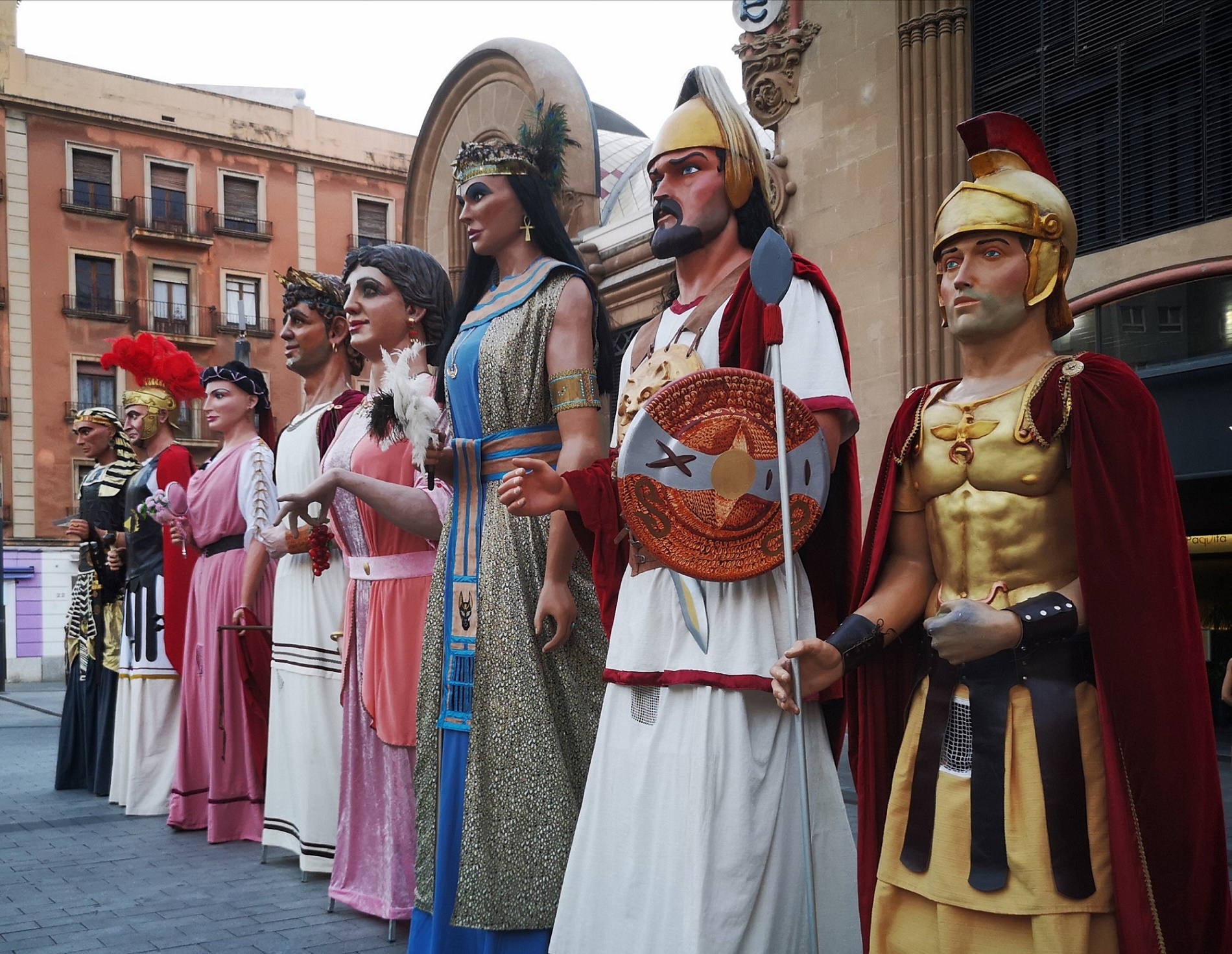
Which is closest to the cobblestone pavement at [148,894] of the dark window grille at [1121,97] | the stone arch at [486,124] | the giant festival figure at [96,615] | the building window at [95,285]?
the giant festival figure at [96,615]

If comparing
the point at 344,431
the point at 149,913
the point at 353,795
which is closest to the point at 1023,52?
the point at 344,431

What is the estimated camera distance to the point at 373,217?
3909cm

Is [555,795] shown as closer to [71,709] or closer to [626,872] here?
[626,872]

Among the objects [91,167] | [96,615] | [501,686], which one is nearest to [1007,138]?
[501,686]

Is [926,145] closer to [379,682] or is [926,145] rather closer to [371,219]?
[379,682]

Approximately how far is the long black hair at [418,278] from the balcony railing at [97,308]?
31.9m

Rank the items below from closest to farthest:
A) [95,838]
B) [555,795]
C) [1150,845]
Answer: [1150,845], [555,795], [95,838]

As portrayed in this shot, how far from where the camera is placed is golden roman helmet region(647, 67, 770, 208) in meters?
3.23

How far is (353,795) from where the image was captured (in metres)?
4.97

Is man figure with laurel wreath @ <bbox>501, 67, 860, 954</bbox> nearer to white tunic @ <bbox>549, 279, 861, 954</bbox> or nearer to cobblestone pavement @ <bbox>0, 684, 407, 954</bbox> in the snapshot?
white tunic @ <bbox>549, 279, 861, 954</bbox>

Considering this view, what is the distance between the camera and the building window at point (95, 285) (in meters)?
34.3

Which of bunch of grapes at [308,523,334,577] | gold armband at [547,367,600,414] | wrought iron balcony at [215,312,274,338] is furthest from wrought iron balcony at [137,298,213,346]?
gold armband at [547,367,600,414]

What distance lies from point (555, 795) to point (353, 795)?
153 cm

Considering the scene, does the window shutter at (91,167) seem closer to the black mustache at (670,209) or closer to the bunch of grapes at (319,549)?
the bunch of grapes at (319,549)
